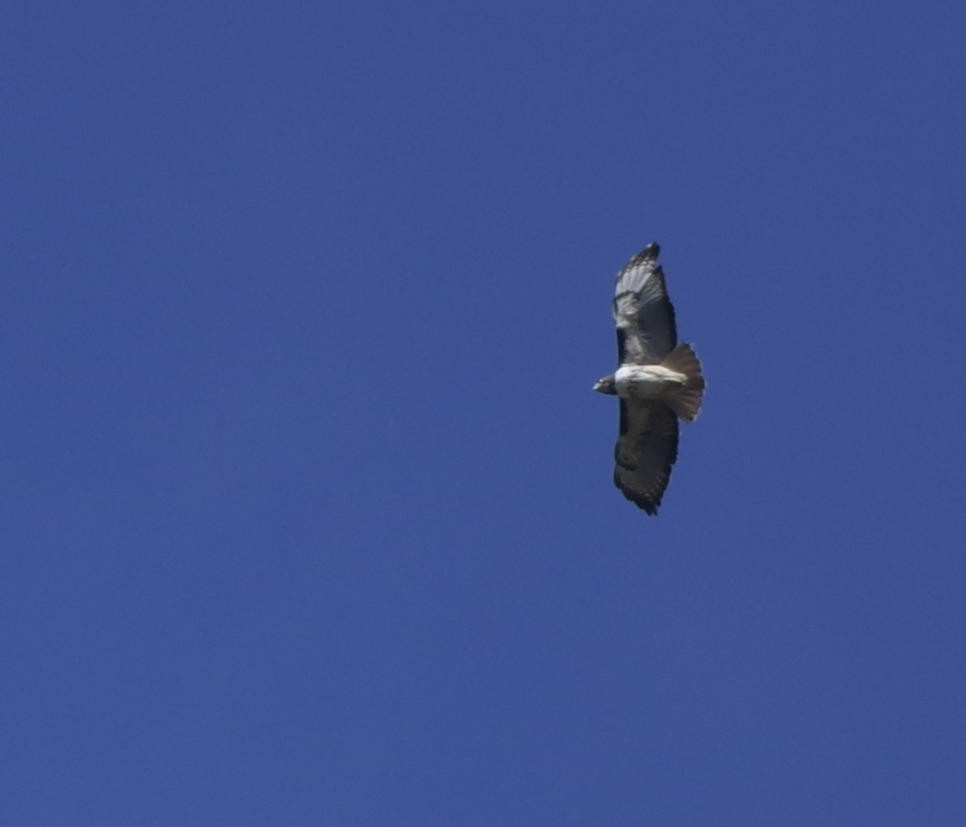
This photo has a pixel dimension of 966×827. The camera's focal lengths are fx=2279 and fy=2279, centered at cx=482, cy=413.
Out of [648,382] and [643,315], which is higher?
[643,315]

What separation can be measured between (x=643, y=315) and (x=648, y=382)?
142cm

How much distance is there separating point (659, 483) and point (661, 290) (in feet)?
12.2

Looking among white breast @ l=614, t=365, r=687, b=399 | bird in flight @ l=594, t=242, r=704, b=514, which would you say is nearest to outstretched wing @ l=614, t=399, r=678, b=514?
bird in flight @ l=594, t=242, r=704, b=514

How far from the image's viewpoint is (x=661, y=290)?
134ft

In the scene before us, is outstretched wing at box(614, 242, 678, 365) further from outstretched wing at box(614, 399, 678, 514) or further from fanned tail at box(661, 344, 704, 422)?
outstretched wing at box(614, 399, 678, 514)

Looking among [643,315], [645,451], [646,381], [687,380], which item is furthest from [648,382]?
[645,451]

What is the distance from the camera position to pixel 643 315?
40781 millimetres

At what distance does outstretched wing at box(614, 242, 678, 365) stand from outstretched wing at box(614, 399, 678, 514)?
2.92 feet

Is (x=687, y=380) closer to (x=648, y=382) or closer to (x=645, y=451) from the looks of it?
(x=648, y=382)

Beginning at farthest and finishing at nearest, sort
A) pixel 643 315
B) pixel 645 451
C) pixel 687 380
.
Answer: pixel 645 451 < pixel 643 315 < pixel 687 380

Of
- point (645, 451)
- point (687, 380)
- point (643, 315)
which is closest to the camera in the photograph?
point (687, 380)

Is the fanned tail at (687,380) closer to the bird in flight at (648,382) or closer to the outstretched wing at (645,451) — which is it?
the bird in flight at (648,382)

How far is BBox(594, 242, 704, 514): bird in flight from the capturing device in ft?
131

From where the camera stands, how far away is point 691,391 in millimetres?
40000
